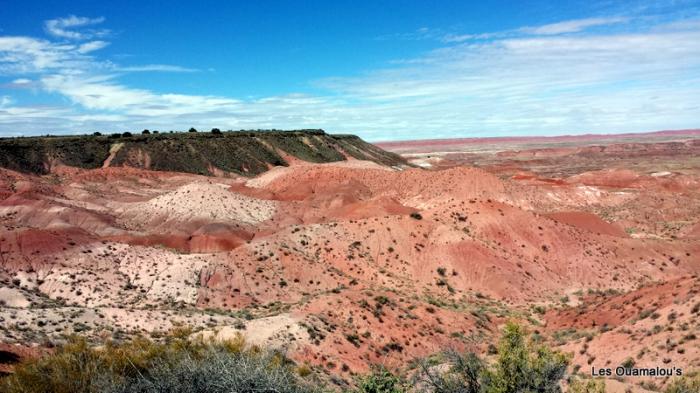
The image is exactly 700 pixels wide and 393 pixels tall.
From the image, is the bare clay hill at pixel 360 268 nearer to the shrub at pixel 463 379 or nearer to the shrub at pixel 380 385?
the shrub at pixel 380 385

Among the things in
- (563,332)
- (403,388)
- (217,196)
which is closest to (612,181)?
(217,196)

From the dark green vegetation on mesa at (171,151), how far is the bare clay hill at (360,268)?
1946 centimetres

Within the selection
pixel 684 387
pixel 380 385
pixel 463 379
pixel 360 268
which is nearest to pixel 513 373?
pixel 463 379

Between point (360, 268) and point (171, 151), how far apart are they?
72992 mm

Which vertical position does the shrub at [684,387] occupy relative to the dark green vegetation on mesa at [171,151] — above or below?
below

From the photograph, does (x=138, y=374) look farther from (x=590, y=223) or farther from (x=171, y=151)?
(x=171, y=151)

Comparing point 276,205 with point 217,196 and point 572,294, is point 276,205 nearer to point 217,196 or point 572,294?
point 217,196

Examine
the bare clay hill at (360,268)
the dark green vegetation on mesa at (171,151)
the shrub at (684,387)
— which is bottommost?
the bare clay hill at (360,268)

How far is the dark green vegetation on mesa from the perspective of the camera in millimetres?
87875

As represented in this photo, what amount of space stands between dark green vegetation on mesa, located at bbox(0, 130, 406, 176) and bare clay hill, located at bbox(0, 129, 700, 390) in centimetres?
1946

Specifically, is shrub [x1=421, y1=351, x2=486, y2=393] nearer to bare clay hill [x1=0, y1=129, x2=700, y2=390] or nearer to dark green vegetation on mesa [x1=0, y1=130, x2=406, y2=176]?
bare clay hill [x1=0, y1=129, x2=700, y2=390]

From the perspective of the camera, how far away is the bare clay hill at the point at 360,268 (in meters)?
22.3

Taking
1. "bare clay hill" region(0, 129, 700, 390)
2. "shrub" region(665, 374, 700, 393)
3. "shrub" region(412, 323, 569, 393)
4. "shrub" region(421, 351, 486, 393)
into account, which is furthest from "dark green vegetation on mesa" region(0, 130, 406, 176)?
"shrub" region(665, 374, 700, 393)

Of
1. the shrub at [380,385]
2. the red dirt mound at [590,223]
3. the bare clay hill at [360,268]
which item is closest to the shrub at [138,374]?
the shrub at [380,385]
